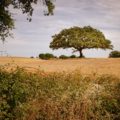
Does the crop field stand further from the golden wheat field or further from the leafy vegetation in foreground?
the golden wheat field

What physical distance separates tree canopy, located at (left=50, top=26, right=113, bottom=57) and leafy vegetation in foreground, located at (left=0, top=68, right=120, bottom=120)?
55.9m

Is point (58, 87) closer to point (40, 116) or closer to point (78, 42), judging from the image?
point (40, 116)

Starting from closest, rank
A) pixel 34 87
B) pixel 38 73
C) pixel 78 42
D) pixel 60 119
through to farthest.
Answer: pixel 60 119 < pixel 34 87 < pixel 38 73 < pixel 78 42

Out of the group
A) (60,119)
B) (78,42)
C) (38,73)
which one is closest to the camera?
(60,119)

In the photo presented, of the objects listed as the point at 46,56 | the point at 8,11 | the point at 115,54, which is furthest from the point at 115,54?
the point at 8,11

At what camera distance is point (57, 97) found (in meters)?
12.2

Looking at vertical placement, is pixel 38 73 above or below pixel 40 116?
above

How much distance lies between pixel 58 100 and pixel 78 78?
7.17 feet

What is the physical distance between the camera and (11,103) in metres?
12.7

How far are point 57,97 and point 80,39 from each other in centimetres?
5926

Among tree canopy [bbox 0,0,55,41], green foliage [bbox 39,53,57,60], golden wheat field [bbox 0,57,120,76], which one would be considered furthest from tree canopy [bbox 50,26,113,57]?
tree canopy [bbox 0,0,55,41]

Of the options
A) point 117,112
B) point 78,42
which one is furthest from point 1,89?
point 78,42

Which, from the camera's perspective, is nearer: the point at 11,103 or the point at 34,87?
the point at 11,103

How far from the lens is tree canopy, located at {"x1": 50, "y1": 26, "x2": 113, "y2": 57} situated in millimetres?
70812
